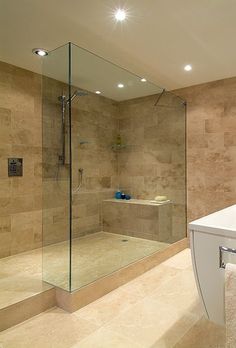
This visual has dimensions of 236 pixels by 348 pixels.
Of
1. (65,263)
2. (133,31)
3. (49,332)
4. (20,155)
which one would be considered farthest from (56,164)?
(49,332)

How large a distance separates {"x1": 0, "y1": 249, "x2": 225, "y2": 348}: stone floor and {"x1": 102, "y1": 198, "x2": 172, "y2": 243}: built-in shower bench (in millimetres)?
1191

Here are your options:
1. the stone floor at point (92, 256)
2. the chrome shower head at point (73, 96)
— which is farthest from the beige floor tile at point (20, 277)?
the chrome shower head at point (73, 96)

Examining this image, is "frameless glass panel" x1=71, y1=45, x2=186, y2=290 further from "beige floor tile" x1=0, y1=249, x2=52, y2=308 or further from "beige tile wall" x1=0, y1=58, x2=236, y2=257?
"beige floor tile" x1=0, y1=249, x2=52, y2=308

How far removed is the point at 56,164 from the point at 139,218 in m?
1.55

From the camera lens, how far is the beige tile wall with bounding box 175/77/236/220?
3422 millimetres

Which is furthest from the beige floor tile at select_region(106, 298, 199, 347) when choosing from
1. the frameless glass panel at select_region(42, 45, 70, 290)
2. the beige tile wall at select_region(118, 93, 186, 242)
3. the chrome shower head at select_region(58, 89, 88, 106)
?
the chrome shower head at select_region(58, 89, 88, 106)

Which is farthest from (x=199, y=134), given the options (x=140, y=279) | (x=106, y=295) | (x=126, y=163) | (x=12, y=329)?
(x=12, y=329)

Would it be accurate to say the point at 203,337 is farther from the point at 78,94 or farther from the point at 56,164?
the point at 78,94

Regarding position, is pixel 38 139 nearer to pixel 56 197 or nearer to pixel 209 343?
pixel 56 197

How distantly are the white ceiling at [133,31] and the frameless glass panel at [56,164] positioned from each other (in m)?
0.24

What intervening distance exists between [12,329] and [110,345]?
0.76 meters

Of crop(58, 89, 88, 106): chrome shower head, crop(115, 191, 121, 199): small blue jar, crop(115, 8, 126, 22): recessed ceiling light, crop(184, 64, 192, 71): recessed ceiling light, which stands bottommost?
crop(115, 191, 121, 199): small blue jar

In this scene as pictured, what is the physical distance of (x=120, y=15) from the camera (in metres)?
2.06

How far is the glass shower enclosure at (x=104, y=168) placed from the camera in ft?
8.82
